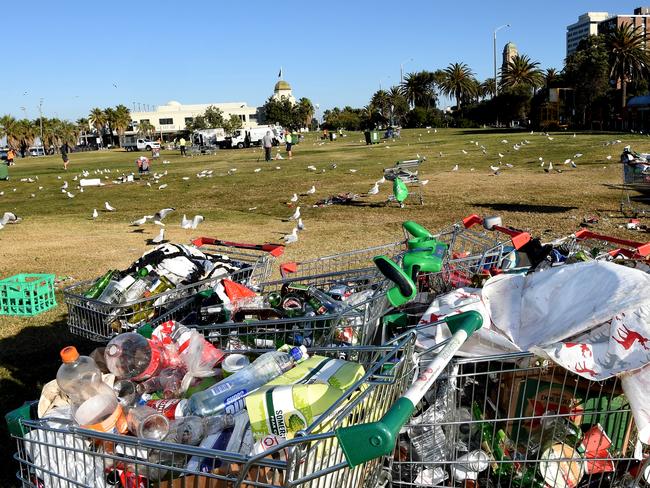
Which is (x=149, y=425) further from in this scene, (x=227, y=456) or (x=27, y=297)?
(x=27, y=297)

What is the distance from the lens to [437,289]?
4297 mm

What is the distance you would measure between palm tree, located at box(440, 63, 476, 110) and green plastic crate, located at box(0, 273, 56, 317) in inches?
3327

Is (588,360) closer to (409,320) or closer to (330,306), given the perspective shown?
(409,320)

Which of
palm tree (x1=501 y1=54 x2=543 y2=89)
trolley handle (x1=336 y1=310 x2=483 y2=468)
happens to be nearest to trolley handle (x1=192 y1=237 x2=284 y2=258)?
trolley handle (x1=336 y1=310 x2=483 y2=468)

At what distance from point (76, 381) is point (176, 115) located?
129526mm

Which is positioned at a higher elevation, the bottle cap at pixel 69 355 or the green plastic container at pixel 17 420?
the bottle cap at pixel 69 355

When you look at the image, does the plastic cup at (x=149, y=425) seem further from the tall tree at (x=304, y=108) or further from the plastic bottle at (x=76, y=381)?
the tall tree at (x=304, y=108)

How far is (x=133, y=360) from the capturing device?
3195mm

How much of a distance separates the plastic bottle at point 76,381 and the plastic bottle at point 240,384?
1.44ft

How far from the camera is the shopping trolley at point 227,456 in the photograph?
6.47 feet

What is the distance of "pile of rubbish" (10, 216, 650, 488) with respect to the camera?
7.23 ft

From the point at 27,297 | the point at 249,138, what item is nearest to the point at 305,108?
the point at 249,138

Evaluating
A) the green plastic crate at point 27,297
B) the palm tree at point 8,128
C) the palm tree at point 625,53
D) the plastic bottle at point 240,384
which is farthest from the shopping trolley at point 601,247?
the palm tree at point 8,128

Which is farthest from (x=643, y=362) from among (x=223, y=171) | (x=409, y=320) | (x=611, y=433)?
(x=223, y=171)
